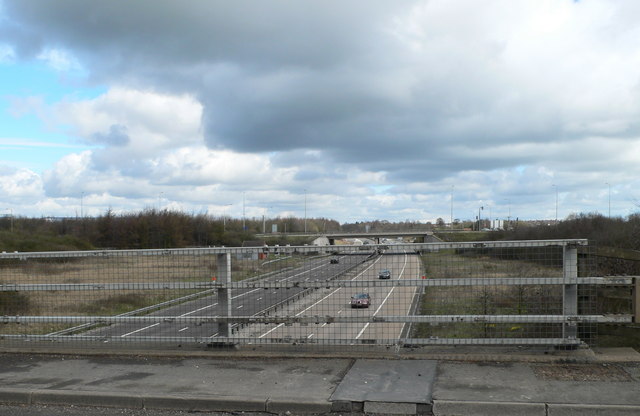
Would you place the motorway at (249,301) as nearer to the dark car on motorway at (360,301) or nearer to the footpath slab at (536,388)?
the dark car on motorway at (360,301)

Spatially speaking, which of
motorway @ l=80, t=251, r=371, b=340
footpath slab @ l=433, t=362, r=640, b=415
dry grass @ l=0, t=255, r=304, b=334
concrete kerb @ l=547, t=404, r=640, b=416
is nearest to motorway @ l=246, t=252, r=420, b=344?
motorway @ l=80, t=251, r=371, b=340

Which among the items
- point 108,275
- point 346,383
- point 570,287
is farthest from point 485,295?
point 108,275

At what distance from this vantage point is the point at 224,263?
7.76m

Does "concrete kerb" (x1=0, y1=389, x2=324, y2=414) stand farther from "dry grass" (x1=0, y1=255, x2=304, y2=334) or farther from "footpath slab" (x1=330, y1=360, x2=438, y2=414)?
"dry grass" (x1=0, y1=255, x2=304, y2=334)

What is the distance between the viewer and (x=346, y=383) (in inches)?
251

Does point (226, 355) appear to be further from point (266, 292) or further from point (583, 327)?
point (583, 327)

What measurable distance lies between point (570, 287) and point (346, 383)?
123 inches

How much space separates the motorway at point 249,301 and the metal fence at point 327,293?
0.05ft

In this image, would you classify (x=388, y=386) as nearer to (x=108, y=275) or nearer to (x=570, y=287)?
(x=570, y=287)

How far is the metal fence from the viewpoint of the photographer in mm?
7105

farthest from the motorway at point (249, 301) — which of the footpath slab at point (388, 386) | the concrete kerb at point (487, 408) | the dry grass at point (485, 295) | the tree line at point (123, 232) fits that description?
the tree line at point (123, 232)

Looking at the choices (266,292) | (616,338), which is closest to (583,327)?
(616,338)

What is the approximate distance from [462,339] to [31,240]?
66103 millimetres

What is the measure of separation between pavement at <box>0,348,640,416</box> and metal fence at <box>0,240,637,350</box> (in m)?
0.32
